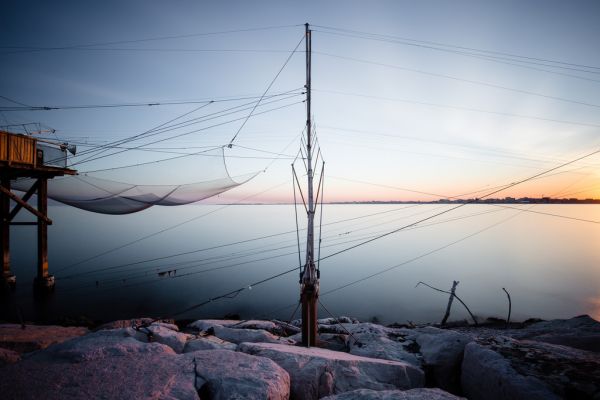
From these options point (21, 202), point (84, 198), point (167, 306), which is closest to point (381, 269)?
point (167, 306)

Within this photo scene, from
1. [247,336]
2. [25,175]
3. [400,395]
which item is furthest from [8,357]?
[25,175]

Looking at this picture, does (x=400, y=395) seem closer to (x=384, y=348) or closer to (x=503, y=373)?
(x=503, y=373)

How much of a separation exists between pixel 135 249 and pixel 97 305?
16.7m

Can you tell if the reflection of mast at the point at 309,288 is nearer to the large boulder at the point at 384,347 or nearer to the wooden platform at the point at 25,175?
the large boulder at the point at 384,347

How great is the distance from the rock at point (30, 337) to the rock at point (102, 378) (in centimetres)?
265

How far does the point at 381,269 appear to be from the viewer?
2362 cm

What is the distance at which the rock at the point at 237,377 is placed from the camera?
2.96 metres

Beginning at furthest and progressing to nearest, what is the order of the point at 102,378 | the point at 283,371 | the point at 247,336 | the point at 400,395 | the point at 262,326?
the point at 262,326 < the point at 247,336 < the point at 283,371 < the point at 102,378 < the point at 400,395

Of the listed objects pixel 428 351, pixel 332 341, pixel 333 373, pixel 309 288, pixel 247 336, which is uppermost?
pixel 309 288

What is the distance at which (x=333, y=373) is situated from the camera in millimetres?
3871

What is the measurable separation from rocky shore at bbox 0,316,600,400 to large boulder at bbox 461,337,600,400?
0.04 feet

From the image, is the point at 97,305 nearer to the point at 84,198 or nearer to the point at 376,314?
the point at 84,198

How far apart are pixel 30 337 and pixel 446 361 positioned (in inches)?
355

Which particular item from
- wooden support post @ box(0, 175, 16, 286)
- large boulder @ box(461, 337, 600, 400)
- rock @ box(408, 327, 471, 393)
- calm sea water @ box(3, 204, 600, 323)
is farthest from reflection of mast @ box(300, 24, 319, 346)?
wooden support post @ box(0, 175, 16, 286)
